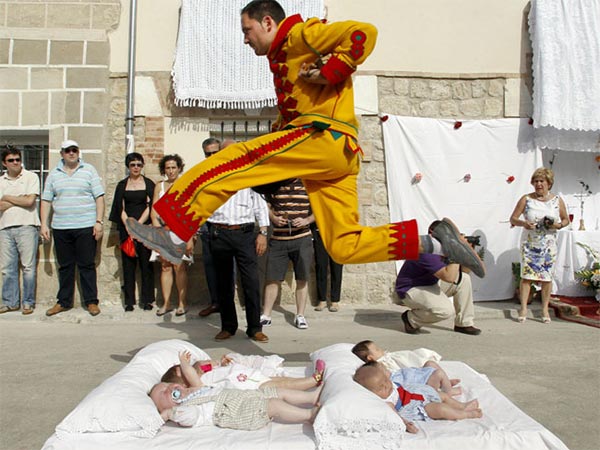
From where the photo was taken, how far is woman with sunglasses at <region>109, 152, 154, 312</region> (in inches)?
259

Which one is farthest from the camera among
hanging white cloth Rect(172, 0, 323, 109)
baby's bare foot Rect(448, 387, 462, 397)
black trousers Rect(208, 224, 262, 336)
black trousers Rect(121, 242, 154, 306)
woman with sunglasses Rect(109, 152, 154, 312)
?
hanging white cloth Rect(172, 0, 323, 109)

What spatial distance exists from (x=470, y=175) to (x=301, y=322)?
300 cm

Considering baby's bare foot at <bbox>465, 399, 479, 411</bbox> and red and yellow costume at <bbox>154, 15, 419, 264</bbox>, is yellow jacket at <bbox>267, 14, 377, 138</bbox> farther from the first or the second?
baby's bare foot at <bbox>465, 399, 479, 411</bbox>

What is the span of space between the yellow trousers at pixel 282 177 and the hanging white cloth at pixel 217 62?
399 cm

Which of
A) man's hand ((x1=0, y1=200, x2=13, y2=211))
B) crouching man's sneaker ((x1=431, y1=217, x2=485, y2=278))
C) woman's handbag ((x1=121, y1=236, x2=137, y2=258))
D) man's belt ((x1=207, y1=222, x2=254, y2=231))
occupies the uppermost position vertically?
man's hand ((x1=0, y1=200, x2=13, y2=211))

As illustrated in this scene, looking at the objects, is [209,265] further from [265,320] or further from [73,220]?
[73,220]

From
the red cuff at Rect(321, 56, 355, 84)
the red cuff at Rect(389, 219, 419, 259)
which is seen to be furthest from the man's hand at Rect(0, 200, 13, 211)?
the red cuff at Rect(389, 219, 419, 259)

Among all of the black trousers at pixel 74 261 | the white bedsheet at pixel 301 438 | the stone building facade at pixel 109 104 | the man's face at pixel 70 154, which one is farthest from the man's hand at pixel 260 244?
the white bedsheet at pixel 301 438

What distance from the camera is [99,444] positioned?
2.70 m

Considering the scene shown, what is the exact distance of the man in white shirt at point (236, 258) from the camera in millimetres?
5371

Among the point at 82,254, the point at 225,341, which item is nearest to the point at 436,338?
the point at 225,341

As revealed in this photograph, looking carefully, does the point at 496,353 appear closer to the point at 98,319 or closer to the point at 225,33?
the point at 98,319

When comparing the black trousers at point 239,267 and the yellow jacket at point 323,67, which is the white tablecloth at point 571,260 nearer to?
the black trousers at point 239,267

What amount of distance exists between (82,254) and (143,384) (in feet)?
12.3
